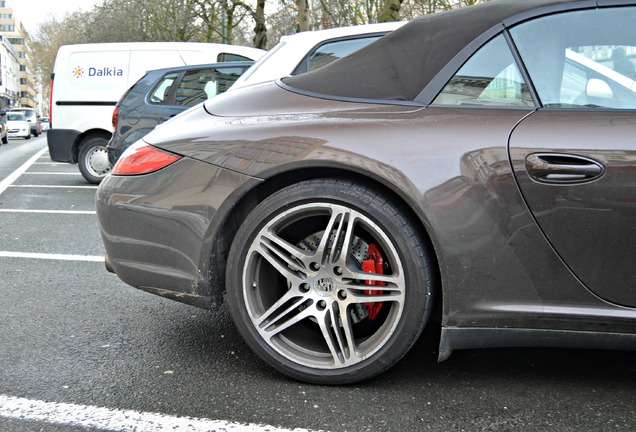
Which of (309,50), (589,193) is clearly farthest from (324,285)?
(309,50)

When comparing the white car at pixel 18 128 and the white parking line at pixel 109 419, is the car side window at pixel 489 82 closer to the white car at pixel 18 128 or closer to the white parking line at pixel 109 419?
the white parking line at pixel 109 419

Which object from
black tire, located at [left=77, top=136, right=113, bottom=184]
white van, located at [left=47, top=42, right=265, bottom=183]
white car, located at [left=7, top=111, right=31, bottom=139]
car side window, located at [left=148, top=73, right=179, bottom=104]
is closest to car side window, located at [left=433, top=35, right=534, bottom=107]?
car side window, located at [left=148, top=73, right=179, bottom=104]

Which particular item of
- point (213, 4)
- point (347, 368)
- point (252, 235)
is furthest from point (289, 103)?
point (213, 4)

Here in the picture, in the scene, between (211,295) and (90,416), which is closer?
(90,416)

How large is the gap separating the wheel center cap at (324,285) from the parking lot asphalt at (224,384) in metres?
0.38

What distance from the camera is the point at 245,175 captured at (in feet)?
9.33

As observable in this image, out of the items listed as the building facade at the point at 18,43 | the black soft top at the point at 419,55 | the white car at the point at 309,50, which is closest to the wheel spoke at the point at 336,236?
the black soft top at the point at 419,55

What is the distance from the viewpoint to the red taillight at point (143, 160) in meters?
3.01

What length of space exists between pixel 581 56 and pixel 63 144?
32.4ft

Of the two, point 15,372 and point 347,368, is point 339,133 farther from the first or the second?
point 15,372

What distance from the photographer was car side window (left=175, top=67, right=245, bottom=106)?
29.9 ft

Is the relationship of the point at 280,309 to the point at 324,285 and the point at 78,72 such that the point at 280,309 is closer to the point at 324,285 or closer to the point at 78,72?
the point at 324,285

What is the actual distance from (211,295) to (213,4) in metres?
26.4

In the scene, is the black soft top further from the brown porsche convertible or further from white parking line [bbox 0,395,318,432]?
white parking line [bbox 0,395,318,432]
